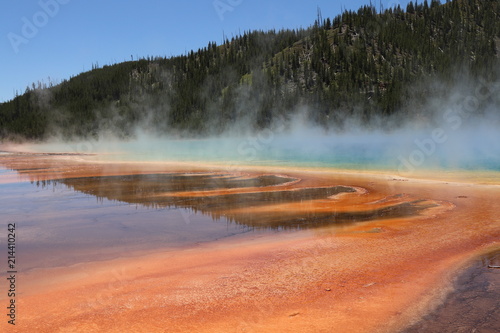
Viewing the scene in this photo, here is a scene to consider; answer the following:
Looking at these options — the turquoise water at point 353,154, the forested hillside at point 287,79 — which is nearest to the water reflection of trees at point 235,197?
the turquoise water at point 353,154

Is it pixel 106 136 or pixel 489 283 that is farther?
pixel 106 136

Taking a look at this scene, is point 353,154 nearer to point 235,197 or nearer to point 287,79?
point 235,197

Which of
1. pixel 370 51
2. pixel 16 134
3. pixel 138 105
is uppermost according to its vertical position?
pixel 370 51

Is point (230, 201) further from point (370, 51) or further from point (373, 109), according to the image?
point (370, 51)

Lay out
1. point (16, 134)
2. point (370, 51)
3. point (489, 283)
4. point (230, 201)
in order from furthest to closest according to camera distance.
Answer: point (370, 51) → point (16, 134) → point (230, 201) → point (489, 283)

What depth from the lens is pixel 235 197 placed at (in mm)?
14469

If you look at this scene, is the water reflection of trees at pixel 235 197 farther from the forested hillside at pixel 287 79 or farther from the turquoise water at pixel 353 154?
the forested hillside at pixel 287 79

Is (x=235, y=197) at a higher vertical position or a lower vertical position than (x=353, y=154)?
lower

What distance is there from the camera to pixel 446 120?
4082 inches

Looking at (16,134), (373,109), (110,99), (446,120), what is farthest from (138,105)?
(446,120)

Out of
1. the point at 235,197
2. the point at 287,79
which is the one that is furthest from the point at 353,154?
the point at 287,79

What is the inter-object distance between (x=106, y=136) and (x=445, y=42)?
10464 centimetres

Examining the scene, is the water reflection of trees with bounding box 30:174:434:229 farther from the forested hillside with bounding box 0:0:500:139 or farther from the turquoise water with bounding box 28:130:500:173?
the forested hillside with bounding box 0:0:500:139

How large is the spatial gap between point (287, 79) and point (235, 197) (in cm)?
11172
